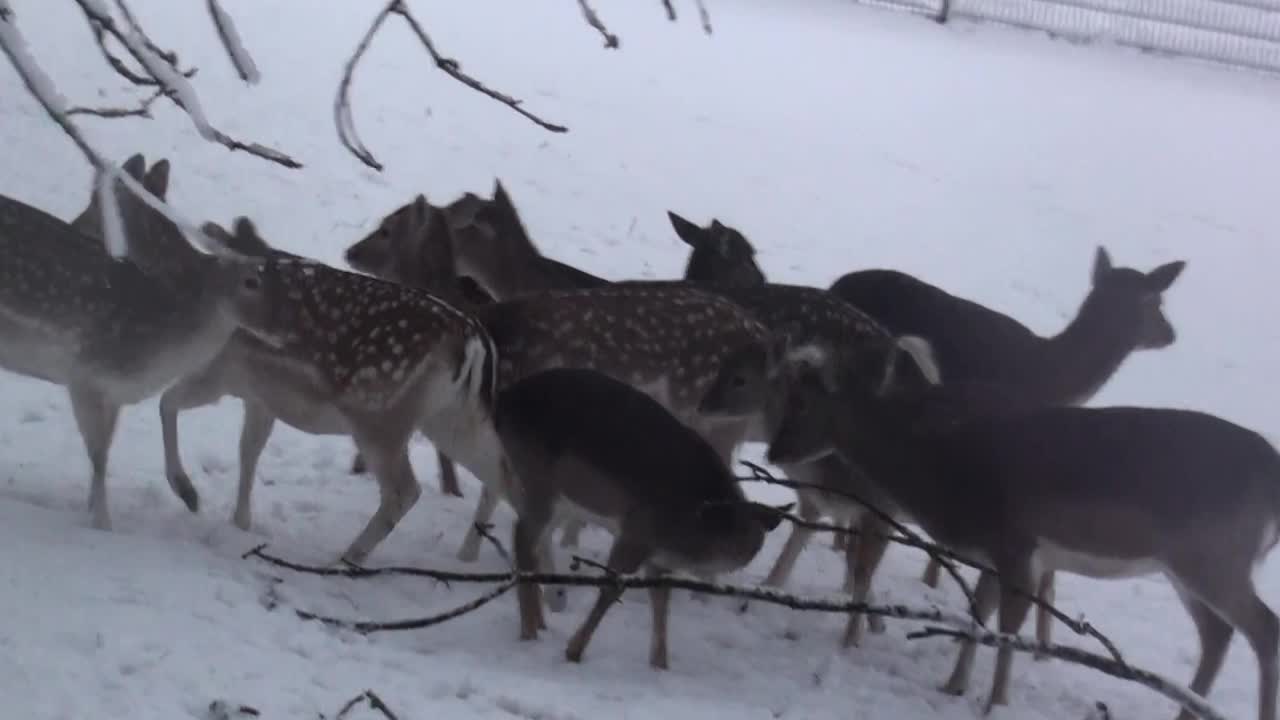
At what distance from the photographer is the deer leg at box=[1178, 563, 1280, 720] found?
Result: 493 cm

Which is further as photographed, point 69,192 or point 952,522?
point 69,192

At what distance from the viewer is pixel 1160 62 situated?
18234mm

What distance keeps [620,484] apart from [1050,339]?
2.56m

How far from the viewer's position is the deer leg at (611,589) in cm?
494

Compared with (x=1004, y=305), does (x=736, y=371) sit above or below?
above

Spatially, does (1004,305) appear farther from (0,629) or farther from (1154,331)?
(0,629)

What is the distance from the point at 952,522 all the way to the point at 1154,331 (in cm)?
213

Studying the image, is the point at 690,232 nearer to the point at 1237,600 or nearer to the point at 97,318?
the point at 97,318

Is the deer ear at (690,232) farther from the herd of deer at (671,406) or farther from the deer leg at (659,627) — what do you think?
the deer leg at (659,627)

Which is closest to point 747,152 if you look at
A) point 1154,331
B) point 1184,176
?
point 1184,176

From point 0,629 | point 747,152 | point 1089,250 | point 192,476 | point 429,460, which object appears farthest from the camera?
point 747,152

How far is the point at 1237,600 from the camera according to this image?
4941 mm

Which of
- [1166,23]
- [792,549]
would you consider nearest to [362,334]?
[792,549]

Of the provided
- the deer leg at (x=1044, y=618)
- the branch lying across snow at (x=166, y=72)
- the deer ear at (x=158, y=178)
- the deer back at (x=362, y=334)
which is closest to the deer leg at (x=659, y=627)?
the deer back at (x=362, y=334)
